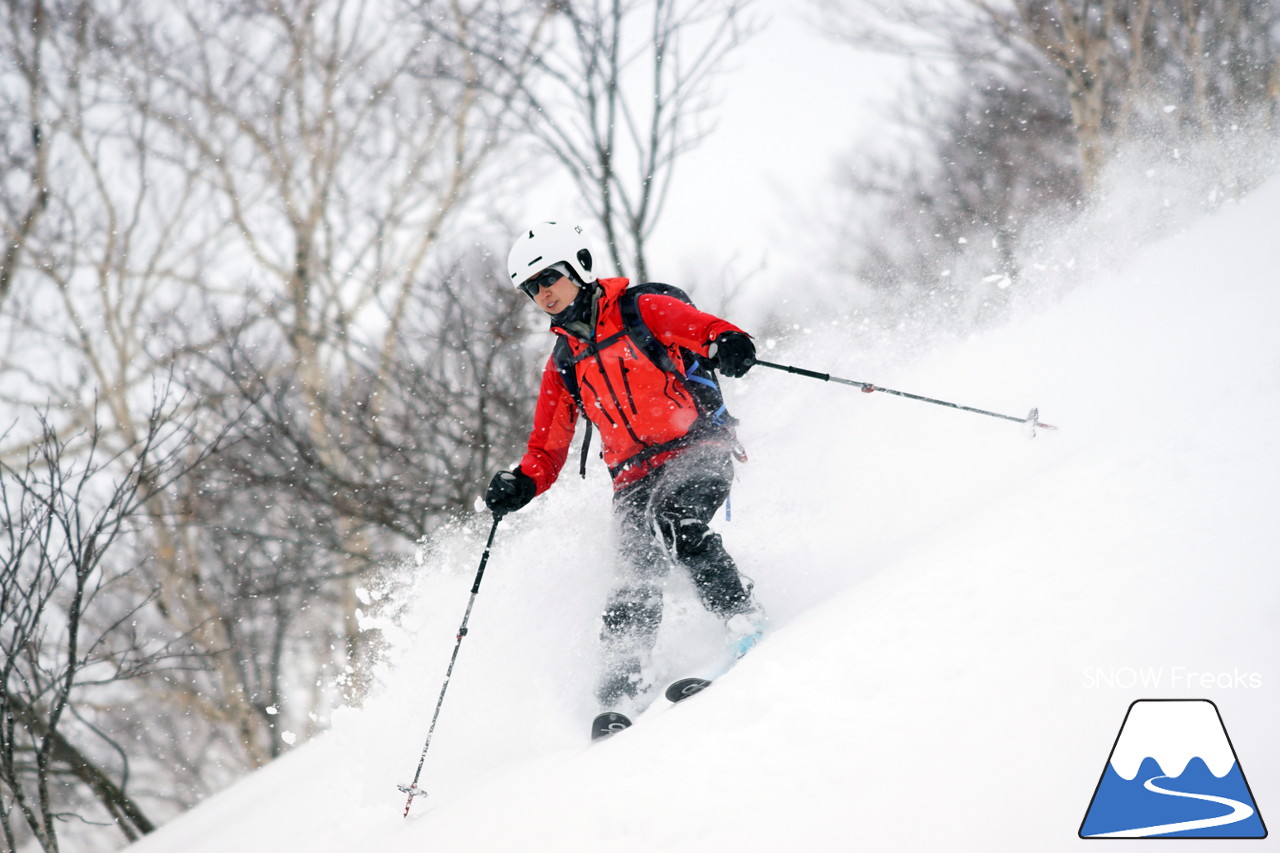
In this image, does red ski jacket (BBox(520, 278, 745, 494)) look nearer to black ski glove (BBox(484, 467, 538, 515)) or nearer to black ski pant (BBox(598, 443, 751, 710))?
black ski pant (BBox(598, 443, 751, 710))

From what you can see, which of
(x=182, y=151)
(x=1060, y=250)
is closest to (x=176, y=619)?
(x=182, y=151)

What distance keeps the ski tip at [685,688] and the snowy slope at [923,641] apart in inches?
3.7

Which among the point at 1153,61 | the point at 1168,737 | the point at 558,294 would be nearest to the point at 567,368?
the point at 558,294

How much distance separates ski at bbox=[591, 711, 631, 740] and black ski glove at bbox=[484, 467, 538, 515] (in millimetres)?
1102

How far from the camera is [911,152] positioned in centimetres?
1800

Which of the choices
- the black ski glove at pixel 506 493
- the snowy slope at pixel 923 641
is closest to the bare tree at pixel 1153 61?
the snowy slope at pixel 923 641

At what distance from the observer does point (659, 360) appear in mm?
3369

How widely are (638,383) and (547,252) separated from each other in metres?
0.77

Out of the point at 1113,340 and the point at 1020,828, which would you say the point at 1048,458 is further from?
the point at 1020,828

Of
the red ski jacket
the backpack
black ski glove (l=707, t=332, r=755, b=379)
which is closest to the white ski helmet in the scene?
the red ski jacket

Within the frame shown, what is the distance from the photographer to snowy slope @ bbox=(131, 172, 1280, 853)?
5.88 ft

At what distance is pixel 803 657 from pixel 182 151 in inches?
541

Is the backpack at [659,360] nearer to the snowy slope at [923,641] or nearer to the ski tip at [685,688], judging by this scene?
the snowy slope at [923,641]

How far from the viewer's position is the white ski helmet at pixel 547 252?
338 cm
